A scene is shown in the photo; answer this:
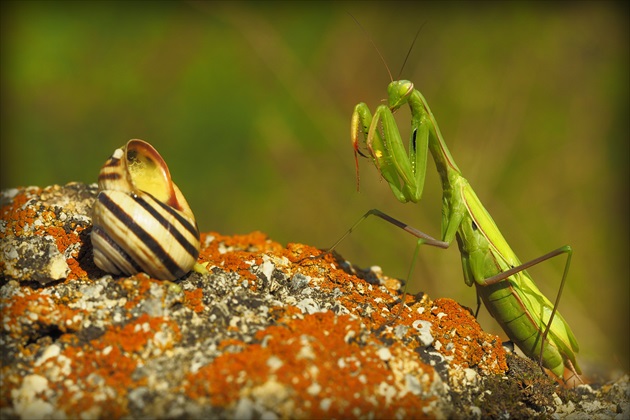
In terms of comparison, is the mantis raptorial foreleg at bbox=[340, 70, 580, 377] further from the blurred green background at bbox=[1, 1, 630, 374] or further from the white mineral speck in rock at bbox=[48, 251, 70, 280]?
the blurred green background at bbox=[1, 1, 630, 374]

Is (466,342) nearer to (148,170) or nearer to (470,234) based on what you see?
(470,234)

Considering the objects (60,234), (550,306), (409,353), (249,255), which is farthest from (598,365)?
(60,234)

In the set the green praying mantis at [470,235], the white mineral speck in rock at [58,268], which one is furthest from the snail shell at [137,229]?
the green praying mantis at [470,235]

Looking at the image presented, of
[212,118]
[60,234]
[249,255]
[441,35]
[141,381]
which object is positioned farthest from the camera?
[441,35]

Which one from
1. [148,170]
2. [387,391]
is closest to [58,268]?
[148,170]

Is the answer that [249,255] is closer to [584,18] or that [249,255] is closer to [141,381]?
[141,381]

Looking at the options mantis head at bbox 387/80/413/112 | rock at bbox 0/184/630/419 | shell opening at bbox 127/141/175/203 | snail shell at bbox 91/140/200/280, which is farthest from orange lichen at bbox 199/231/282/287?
mantis head at bbox 387/80/413/112

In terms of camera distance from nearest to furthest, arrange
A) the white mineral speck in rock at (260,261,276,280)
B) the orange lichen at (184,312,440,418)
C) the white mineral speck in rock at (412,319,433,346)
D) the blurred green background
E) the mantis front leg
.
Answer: the orange lichen at (184,312,440,418) < the white mineral speck in rock at (412,319,433,346) < the white mineral speck in rock at (260,261,276,280) < the mantis front leg < the blurred green background
